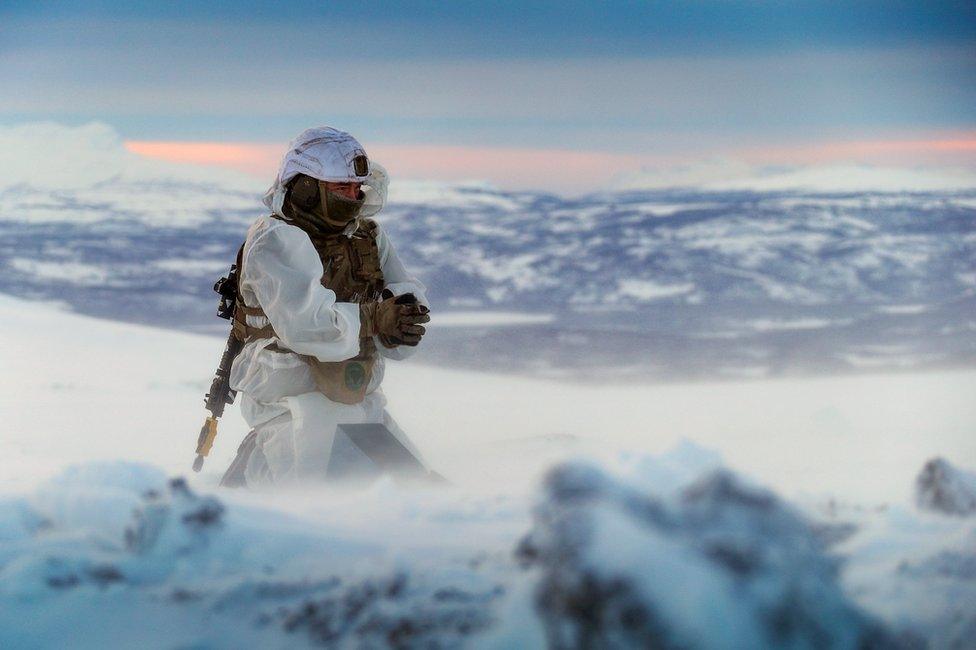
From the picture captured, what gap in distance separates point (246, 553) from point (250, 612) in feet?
0.33

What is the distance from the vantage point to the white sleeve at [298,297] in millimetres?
2137

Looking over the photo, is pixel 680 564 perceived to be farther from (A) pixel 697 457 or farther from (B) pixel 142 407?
(B) pixel 142 407

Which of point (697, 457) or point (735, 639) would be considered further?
point (697, 457)

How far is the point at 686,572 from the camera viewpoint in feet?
3.68

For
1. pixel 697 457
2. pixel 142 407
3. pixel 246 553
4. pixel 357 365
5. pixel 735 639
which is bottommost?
pixel 735 639

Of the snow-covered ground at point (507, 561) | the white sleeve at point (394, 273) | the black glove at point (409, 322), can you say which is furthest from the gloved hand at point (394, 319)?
the snow-covered ground at point (507, 561)

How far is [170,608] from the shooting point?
1255 mm

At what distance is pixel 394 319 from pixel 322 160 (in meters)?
0.31

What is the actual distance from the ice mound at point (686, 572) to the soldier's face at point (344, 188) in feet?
3.80

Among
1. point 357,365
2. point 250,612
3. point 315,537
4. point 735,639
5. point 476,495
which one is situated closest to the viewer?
point 735,639

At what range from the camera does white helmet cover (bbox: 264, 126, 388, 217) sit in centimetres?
226

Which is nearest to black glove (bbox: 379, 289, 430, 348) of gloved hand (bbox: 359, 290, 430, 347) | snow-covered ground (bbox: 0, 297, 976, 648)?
gloved hand (bbox: 359, 290, 430, 347)

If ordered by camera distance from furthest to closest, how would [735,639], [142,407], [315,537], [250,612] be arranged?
1. [142,407]
2. [315,537]
3. [250,612]
4. [735,639]

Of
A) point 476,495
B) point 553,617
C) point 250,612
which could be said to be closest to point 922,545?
point 553,617
